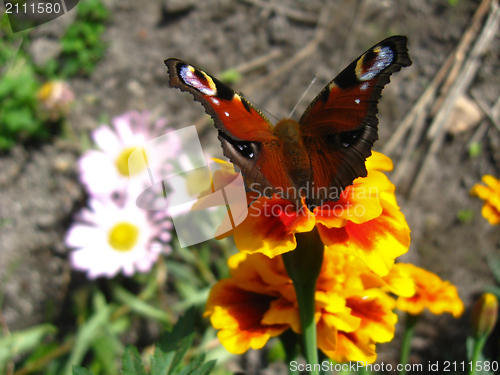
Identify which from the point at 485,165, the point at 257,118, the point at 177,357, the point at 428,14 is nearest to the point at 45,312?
the point at 177,357

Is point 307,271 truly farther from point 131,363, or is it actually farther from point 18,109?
point 18,109

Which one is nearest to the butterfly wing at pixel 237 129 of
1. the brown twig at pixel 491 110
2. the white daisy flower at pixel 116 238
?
the white daisy flower at pixel 116 238

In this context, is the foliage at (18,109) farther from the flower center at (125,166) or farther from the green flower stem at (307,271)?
the green flower stem at (307,271)

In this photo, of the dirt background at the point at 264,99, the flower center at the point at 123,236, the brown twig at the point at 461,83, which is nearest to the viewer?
the flower center at the point at 123,236

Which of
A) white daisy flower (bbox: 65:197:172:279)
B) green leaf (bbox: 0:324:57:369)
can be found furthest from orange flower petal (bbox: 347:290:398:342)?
green leaf (bbox: 0:324:57:369)

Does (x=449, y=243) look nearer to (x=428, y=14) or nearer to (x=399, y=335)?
(x=399, y=335)

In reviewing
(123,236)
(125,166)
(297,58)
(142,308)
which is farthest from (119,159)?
(297,58)
